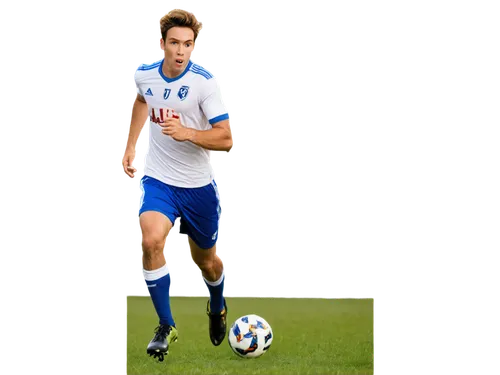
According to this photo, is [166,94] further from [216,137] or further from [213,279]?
[213,279]

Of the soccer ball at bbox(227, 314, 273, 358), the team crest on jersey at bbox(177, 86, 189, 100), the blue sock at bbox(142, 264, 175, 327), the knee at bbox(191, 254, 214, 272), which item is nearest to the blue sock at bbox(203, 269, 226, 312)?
the knee at bbox(191, 254, 214, 272)

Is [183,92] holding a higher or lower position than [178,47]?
lower

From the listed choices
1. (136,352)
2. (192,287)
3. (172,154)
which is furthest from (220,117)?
(136,352)

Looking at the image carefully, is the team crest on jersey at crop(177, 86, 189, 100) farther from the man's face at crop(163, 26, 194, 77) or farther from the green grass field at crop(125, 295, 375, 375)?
the green grass field at crop(125, 295, 375, 375)

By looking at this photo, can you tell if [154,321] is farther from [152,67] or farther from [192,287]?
[152,67]

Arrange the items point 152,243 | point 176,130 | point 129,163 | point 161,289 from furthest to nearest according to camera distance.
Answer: point 129,163, point 161,289, point 152,243, point 176,130

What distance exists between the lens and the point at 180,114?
11078 millimetres

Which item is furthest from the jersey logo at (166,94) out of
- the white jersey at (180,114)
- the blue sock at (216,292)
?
the blue sock at (216,292)

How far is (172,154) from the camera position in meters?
11.2

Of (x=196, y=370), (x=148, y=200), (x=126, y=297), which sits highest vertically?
(x=148, y=200)

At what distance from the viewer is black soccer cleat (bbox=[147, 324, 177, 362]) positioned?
1126 centimetres

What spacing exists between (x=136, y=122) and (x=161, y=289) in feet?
5.32

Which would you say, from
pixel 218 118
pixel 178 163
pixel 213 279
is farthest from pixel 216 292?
pixel 218 118

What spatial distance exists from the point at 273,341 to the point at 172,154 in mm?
2067
